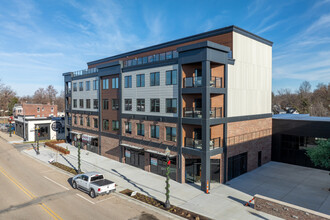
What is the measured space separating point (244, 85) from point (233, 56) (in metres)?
3.90

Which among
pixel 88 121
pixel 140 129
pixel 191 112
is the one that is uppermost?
pixel 191 112

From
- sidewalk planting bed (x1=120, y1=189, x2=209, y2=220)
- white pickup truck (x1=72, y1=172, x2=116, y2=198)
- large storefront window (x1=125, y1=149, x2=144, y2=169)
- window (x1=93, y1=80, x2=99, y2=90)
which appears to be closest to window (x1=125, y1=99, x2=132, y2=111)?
large storefront window (x1=125, y1=149, x2=144, y2=169)

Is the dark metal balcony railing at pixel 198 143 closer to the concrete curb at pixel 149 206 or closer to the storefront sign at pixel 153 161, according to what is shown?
the storefront sign at pixel 153 161

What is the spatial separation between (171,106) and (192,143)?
465cm

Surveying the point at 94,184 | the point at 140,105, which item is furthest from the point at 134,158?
the point at 94,184

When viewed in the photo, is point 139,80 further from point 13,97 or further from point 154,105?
point 13,97

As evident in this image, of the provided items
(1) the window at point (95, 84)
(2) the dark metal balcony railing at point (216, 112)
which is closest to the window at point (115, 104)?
(1) the window at point (95, 84)

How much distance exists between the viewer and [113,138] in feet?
105

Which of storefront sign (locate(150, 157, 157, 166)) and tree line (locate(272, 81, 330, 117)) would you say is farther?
tree line (locate(272, 81, 330, 117))

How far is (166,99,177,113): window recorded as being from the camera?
23281 mm

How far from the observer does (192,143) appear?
21.9m

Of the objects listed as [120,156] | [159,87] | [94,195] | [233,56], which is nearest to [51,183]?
[94,195]

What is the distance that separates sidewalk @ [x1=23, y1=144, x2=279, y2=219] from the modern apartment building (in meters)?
1.25

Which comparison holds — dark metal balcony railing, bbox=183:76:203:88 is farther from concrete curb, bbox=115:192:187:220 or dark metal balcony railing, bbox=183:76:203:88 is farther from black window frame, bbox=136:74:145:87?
concrete curb, bbox=115:192:187:220
